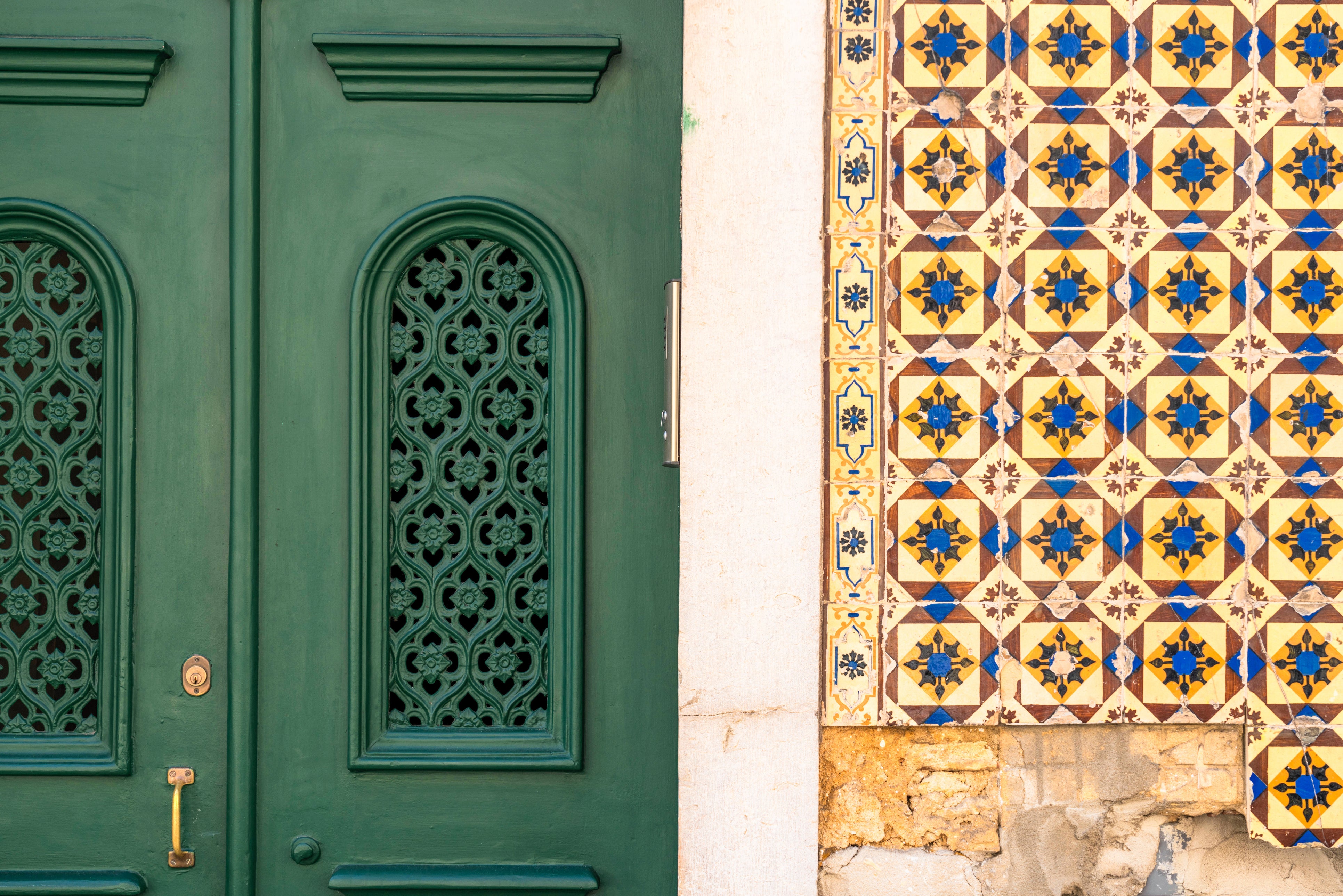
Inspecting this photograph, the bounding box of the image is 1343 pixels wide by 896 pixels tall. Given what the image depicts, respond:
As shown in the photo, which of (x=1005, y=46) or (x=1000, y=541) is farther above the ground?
(x=1005, y=46)

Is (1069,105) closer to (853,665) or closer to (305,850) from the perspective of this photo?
(853,665)

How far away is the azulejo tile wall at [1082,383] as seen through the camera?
5.78ft

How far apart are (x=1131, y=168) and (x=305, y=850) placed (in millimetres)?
2034

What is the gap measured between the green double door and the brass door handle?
0.05 ft

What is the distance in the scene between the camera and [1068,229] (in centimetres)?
178

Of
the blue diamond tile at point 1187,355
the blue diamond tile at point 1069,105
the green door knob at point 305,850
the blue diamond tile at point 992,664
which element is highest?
the blue diamond tile at point 1069,105

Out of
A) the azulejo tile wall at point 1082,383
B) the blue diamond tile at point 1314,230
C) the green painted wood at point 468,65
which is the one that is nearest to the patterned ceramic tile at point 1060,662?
the azulejo tile wall at point 1082,383

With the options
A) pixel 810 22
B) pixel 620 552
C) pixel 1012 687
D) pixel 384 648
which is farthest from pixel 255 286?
pixel 1012 687

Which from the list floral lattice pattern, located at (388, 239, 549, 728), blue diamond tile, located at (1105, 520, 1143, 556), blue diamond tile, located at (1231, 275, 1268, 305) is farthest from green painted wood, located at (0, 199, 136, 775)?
blue diamond tile, located at (1231, 275, 1268, 305)

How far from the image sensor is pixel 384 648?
1.91 meters

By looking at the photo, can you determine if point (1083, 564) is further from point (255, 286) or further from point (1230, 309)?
point (255, 286)

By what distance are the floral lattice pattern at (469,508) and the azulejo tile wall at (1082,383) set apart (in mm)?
593

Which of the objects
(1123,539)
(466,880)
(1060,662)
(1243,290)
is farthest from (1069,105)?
(466,880)

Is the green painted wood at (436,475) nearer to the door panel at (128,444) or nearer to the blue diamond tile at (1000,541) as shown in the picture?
the door panel at (128,444)
